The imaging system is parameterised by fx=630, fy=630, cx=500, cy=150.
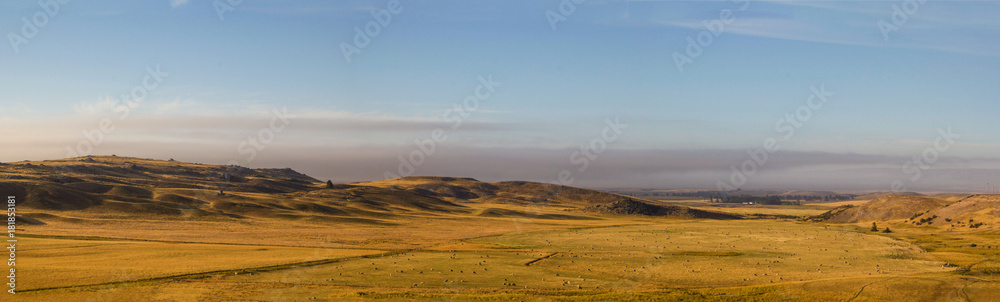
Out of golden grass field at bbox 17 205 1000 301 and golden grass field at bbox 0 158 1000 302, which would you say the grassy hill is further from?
golden grass field at bbox 17 205 1000 301

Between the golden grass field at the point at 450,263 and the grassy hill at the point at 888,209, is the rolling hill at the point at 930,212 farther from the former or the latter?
the golden grass field at the point at 450,263

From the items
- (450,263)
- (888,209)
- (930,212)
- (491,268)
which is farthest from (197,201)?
(888,209)

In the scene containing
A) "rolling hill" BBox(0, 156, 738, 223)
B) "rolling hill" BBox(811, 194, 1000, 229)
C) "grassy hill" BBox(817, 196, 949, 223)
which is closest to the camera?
"rolling hill" BBox(811, 194, 1000, 229)

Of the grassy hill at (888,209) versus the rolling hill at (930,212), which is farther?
the grassy hill at (888,209)

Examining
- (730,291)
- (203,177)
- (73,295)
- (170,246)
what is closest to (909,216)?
(730,291)

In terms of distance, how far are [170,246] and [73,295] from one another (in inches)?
775

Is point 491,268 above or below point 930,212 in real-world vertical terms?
above

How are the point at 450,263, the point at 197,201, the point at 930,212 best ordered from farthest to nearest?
the point at 197,201, the point at 930,212, the point at 450,263

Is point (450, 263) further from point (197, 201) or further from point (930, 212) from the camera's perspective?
point (930, 212)

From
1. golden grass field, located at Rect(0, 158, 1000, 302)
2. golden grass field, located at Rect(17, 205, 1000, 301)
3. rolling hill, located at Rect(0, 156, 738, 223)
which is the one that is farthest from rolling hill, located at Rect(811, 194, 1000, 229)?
rolling hill, located at Rect(0, 156, 738, 223)

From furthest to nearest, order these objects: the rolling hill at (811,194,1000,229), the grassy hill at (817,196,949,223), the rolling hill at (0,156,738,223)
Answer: the grassy hill at (817,196,949,223)
the rolling hill at (0,156,738,223)
the rolling hill at (811,194,1000,229)

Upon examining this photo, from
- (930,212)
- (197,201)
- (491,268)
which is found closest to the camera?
(491,268)

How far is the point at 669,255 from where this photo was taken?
45.0 meters

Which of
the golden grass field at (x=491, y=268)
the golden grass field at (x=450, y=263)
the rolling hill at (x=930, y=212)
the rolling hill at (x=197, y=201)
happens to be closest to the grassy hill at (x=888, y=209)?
the rolling hill at (x=930, y=212)
